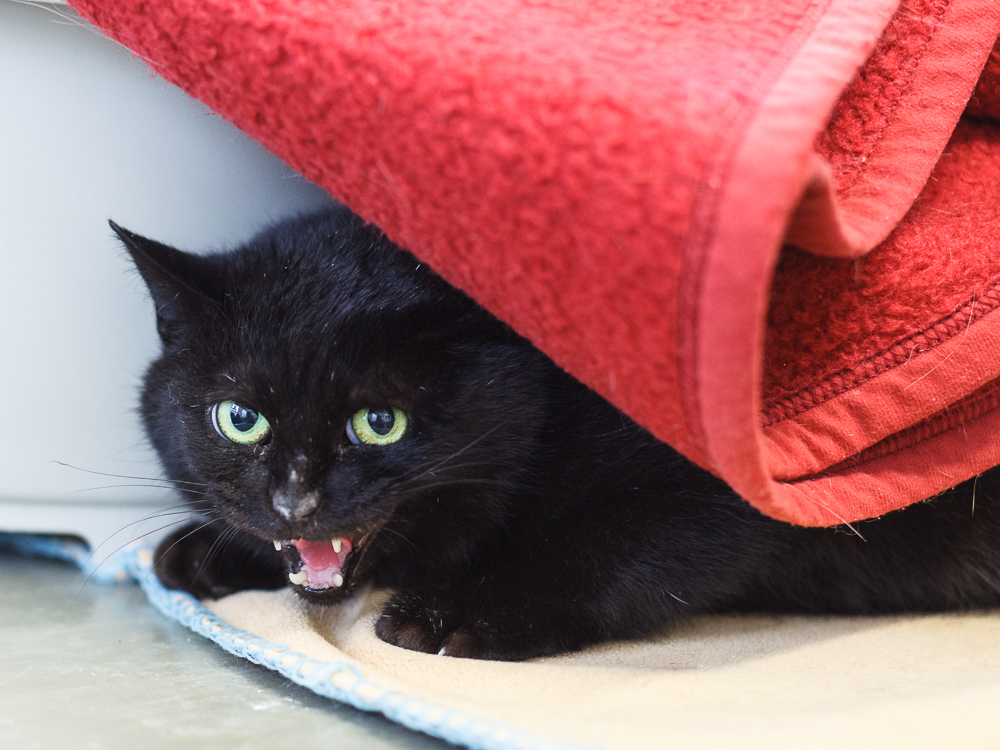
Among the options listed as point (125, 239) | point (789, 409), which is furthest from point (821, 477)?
point (125, 239)

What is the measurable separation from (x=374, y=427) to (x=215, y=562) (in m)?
0.38

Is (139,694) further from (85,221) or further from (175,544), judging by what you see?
(85,221)

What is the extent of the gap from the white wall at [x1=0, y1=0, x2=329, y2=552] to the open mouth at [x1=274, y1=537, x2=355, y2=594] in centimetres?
33

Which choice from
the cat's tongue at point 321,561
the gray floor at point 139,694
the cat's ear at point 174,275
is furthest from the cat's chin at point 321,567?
the cat's ear at point 174,275

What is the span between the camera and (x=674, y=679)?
0.74 metres

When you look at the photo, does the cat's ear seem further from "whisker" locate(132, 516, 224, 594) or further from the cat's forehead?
"whisker" locate(132, 516, 224, 594)

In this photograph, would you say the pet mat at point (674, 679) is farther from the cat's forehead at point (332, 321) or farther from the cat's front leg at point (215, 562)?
the cat's forehead at point (332, 321)

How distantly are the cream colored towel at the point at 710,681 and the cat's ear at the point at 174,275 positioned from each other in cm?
35

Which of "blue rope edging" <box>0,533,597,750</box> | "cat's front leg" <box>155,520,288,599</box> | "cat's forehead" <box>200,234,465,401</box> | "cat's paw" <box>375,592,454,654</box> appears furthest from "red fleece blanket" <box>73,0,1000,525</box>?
"cat's front leg" <box>155,520,288,599</box>

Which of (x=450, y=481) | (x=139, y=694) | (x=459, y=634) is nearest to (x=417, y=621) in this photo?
(x=459, y=634)

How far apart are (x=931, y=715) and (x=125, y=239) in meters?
0.84

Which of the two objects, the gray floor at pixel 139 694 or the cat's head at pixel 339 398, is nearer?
the gray floor at pixel 139 694

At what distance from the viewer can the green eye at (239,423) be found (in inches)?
32.7

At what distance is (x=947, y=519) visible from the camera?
92 centimetres
